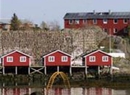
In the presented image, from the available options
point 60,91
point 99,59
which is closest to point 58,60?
point 99,59

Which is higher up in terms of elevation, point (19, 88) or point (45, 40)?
point (45, 40)

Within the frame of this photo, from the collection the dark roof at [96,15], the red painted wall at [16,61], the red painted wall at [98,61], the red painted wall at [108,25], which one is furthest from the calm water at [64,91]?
the dark roof at [96,15]

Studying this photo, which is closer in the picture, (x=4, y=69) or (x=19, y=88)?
(x=19, y=88)

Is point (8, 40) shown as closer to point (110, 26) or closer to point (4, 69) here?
point (4, 69)

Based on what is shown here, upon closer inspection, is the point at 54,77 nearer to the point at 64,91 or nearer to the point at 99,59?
the point at 64,91

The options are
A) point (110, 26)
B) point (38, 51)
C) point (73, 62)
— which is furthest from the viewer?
point (110, 26)

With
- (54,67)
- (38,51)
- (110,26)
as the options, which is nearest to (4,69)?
(54,67)

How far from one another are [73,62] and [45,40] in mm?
9521

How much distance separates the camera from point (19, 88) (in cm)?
7200

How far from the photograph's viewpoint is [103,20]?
110562 millimetres

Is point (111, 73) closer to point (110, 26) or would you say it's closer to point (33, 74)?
point (33, 74)

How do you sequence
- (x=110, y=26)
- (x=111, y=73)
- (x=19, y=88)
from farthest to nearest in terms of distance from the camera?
1. (x=110, y=26)
2. (x=111, y=73)
3. (x=19, y=88)

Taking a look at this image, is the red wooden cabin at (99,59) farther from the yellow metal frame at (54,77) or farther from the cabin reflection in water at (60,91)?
the cabin reflection in water at (60,91)

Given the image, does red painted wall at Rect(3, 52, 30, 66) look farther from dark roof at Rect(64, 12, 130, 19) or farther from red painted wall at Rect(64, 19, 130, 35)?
dark roof at Rect(64, 12, 130, 19)
